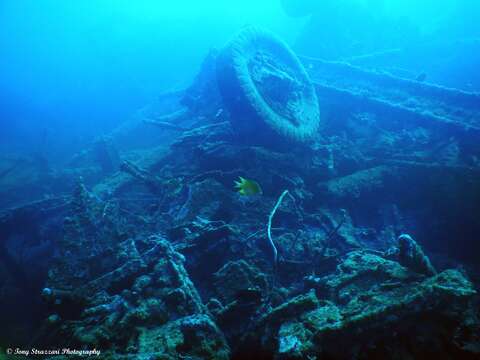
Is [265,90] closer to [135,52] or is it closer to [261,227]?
[261,227]

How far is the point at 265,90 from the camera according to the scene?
675 cm

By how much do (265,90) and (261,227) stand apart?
312cm

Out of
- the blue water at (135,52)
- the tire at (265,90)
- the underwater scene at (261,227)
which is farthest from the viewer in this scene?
the blue water at (135,52)

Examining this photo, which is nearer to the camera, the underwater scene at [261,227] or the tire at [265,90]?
the underwater scene at [261,227]

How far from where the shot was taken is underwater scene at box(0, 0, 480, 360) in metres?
2.69

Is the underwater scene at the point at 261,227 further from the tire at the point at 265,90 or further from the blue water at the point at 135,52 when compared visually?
the blue water at the point at 135,52

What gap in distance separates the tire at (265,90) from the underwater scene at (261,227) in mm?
34

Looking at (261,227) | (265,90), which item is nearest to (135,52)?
(265,90)

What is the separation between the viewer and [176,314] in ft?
10.1

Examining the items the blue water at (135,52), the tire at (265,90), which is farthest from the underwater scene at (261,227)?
the blue water at (135,52)

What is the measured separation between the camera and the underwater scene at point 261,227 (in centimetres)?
269

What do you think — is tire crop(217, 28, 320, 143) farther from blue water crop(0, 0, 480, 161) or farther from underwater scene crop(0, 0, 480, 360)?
blue water crop(0, 0, 480, 161)

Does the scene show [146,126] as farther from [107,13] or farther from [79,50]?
[107,13]

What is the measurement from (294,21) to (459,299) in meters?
33.1
